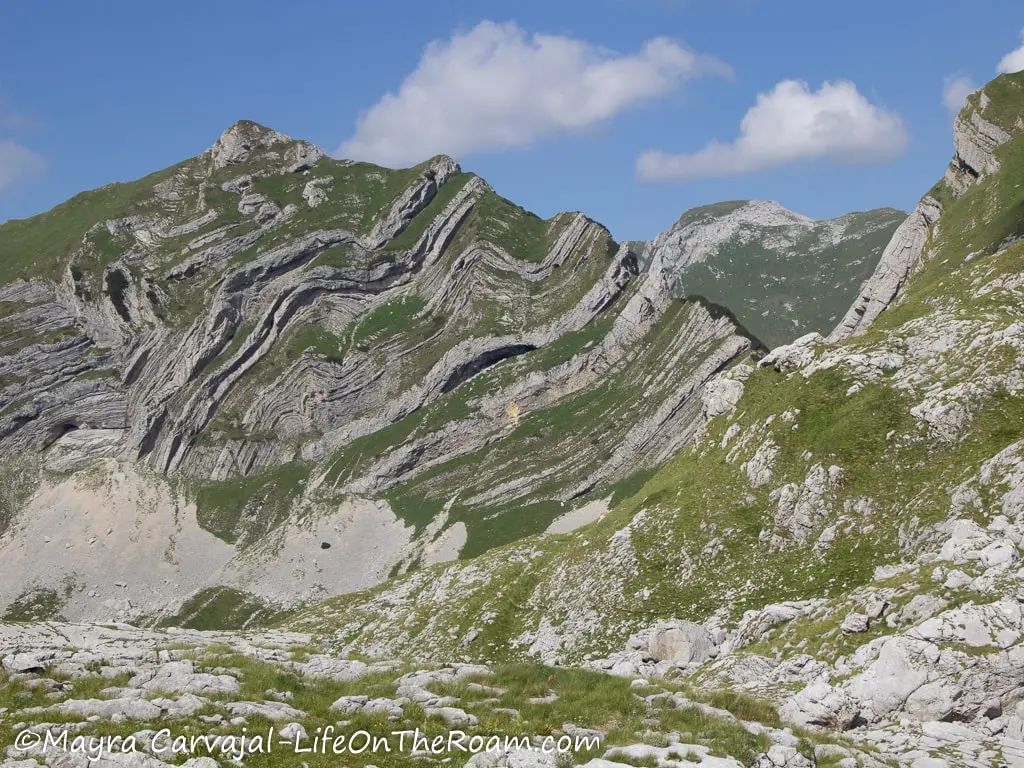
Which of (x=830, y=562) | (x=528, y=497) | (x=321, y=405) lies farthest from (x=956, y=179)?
(x=321, y=405)

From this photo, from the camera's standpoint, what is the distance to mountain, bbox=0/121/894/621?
138625 millimetres

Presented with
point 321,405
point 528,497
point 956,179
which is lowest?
point 528,497

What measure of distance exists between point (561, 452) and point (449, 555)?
2967cm

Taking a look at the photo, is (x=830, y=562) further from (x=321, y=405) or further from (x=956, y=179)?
(x=321, y=405)

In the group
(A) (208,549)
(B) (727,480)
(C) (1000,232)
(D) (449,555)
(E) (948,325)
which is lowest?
→ (A) (208,549)

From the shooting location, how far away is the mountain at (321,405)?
5458 inches

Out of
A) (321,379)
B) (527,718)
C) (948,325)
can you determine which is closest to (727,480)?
(948,325)

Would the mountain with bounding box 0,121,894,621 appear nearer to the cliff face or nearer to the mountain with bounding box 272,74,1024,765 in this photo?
the cliff face

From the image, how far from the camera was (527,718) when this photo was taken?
21.6m

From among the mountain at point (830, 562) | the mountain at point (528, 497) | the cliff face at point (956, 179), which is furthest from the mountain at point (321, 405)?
the mountain at point (830, 562)

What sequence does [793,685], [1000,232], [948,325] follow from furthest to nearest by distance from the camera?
1. [1000,232]
2. [948,325]
3. [793,685]

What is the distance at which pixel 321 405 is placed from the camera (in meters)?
177

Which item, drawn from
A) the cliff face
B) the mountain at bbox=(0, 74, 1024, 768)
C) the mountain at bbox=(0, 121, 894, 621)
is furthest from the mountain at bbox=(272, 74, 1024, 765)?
the cliff face

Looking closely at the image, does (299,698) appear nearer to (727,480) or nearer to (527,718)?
(527,718)
